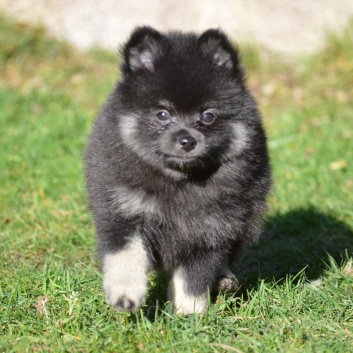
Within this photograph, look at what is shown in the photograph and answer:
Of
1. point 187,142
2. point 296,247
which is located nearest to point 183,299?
point 187,142

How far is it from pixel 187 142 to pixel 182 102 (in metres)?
0.23

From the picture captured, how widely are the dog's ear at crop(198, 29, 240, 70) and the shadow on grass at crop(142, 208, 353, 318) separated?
4.82 feet

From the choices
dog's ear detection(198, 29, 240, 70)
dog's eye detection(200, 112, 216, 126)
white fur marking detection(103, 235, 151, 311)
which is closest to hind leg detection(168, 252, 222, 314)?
white fur marking detection(103, 235, 151, 311)

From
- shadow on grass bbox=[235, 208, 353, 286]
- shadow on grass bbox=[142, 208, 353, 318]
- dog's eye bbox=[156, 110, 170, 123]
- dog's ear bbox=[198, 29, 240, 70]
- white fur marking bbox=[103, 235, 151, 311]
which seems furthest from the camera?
shadow on grass bbox=[235, 208, 353, 286]

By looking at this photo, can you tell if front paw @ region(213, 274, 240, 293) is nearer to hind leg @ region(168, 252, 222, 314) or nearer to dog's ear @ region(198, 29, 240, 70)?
hind leg @ region(168, 252, 222, 314)

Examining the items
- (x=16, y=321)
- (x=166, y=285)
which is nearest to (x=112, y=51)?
(x=166, y=285)

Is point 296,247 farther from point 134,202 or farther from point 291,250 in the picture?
point 134,202

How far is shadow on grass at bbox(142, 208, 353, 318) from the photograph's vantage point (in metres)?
4.30

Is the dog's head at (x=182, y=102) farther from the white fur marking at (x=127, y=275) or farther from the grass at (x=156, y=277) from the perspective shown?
the grass at (x=156, y=277)

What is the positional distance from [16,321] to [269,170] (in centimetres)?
182

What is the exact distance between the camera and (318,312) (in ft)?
12.3

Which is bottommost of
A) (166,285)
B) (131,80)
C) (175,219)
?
(166,285)

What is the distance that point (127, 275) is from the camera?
335 cm

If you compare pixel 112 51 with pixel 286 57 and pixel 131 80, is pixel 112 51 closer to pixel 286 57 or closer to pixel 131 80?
pixel 286 57
